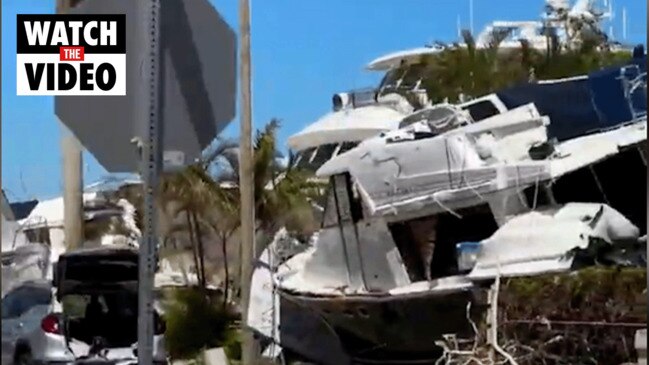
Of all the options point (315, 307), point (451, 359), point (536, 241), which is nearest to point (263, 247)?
point (315, 307)

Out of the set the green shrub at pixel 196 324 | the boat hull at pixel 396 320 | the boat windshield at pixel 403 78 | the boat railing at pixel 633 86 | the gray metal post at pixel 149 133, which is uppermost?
the gray metal post at pixel 149 133

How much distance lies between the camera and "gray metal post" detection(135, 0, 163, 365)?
3707 mm

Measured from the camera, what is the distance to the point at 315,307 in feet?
57.1

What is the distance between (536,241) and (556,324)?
2198mm

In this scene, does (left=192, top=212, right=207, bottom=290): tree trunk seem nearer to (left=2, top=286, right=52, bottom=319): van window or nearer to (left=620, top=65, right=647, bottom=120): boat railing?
(left=620, top=65, right=647, bottom=120): boat railing

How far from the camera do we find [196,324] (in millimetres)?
20766

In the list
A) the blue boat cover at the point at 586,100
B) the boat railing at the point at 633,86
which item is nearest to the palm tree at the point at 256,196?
the blue boat cover at the point at 586,100

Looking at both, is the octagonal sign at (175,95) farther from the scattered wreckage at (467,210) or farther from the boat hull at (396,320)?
the scattered wreckage at (467,210)

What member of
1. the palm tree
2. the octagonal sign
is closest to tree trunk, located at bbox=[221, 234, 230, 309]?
the palm tree

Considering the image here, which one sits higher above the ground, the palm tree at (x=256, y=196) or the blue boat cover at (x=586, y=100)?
the blue boat cover at (x=586, y=100)

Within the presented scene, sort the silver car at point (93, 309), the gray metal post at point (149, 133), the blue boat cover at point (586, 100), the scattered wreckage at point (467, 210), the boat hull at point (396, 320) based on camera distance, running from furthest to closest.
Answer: the blue boat cover at point (586, 100) → the boat hull at point (396, 320) → the scattered wreckage at point (467, 210) → the silver car at point (93, 309) → the gray metal post at point (149, 133)

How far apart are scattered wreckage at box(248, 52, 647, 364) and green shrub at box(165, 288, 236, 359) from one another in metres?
2.89

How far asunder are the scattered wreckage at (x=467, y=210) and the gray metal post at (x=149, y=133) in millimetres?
10600

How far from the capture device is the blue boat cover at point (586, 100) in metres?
16.1
